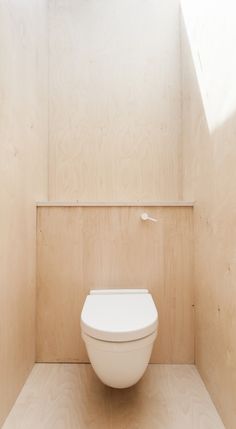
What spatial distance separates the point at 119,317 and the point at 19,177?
0.77m

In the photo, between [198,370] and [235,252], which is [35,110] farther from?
[198,370]

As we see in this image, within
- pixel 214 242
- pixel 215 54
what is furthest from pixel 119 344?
pixel 215 54

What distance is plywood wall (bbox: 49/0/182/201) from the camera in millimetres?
1779

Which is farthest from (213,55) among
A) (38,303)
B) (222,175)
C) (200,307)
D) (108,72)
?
(38,303)

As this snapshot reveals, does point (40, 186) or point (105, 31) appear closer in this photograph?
point (40, 186)

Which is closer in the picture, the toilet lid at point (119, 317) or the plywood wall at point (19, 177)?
the toilet lid at point (119, 317)

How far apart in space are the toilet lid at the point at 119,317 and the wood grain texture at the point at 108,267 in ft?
0.66

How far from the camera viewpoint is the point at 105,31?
71.1 inches

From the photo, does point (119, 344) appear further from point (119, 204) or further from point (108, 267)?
point (119, 204)

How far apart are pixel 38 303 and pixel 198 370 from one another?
0.94m

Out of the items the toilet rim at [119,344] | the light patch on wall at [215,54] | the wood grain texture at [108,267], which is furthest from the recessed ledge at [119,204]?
the toilet rim at [119,344]

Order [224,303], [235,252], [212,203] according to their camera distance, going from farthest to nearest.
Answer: [212,203] < [224,303] < [235,252]

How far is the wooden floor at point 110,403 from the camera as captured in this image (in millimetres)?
1114

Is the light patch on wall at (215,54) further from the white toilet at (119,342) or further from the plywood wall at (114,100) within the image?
the white toilet at (119,342)
